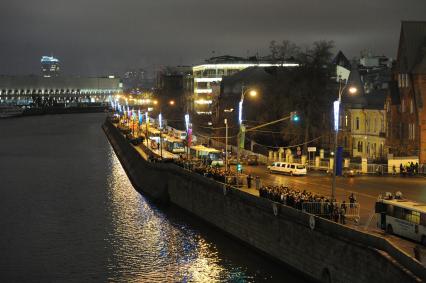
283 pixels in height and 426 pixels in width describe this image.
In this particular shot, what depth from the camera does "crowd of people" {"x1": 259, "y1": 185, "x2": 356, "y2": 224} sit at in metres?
34.7

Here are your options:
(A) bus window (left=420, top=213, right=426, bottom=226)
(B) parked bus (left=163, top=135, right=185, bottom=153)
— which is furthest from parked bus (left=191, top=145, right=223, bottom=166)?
(A) bus window (left=420, top=213, right=426, bottom=226)

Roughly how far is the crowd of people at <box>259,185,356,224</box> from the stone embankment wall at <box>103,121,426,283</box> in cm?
61

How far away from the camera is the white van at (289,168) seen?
5703 centimetres

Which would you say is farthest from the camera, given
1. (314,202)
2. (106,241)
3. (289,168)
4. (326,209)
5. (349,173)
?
(289,168)

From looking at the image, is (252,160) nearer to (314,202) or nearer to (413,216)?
(314,202)

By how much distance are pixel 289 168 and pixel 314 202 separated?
22016 mm

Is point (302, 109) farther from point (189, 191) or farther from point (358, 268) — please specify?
point (358, 268)

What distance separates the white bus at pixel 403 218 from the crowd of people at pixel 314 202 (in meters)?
2.32

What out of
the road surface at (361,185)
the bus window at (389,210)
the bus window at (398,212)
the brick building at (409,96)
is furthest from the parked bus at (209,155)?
the bus window at (398,212)

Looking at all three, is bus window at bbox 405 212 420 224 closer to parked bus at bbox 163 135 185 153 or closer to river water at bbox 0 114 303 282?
river water at bbox 0 114 303 282

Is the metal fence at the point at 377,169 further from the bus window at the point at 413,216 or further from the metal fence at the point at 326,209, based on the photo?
the bus window at the point at 413,216

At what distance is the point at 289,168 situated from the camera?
57719mm

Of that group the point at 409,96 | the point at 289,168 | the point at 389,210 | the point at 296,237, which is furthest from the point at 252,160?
the point at 389,210

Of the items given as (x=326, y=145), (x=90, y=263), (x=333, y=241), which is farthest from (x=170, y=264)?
(x=326, y=145)
